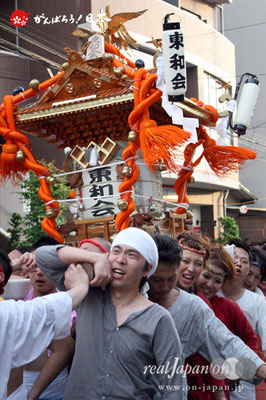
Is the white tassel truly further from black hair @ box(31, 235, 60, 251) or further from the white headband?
the white headband

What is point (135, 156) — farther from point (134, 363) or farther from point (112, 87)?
point (134, 363)

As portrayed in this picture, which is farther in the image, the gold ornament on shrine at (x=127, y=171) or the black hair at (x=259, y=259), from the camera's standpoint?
the black hair at (x=259, y=259)

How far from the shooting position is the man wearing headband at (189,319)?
3129 mm

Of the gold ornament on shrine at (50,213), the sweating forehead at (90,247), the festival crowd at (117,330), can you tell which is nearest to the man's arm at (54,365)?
the festival crowd at (117,330)

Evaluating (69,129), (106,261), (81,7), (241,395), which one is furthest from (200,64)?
(106,261)

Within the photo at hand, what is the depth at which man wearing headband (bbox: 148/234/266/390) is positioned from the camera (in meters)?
3.13

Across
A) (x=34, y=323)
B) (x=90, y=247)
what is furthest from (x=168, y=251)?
(x=34, y=323)

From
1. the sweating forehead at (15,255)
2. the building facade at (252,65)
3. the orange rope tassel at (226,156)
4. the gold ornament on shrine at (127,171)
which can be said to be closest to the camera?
the sweating forehead at (15,255)

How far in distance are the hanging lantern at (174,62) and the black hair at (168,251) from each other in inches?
76.5

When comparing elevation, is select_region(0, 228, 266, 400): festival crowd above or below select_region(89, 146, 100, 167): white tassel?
below

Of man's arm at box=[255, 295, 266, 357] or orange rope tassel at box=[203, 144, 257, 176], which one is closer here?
man's arm at box=[255, 295, 266, 357]

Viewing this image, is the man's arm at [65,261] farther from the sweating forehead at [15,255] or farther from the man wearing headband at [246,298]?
A: the man wearing headband at [246,298]

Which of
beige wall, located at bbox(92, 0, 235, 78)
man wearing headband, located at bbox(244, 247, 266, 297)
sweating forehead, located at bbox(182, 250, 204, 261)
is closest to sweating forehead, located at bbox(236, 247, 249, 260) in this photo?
man wearing headband, located at bbox(244, 247, 266, 297)

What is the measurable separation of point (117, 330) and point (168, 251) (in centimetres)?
78
